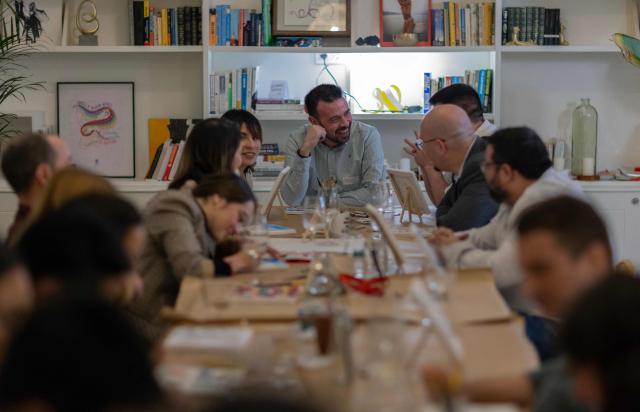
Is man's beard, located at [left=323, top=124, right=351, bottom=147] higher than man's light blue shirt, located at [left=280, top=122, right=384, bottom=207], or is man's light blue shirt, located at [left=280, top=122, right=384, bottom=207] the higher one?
man's beard, located at [left=323, top=124, right=351, bottom=147]

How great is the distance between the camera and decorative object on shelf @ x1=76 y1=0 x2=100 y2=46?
599 centimetres

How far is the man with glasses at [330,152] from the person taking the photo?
5156 millimetres

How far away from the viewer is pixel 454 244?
130 inches

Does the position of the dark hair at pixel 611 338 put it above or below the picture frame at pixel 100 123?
below

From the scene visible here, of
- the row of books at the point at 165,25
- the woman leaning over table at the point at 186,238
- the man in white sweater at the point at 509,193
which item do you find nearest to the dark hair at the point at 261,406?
the woman leaning over table at the point at 186,238

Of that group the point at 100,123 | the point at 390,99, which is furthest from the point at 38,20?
the point at 390,99

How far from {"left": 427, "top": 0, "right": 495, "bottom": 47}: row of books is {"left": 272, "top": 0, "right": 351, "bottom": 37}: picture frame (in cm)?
61

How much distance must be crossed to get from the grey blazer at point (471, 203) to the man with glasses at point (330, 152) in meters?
1.08

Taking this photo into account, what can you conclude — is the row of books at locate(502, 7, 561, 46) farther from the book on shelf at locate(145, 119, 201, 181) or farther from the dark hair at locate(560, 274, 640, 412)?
the dark hair at locate(560, 274, 640, 412)

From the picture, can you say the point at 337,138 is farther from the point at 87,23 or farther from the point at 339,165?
the point at 87,23

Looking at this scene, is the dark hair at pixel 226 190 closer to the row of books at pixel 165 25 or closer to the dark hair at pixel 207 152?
the dark hair at pixel 207 152

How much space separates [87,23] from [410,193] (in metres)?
2.74

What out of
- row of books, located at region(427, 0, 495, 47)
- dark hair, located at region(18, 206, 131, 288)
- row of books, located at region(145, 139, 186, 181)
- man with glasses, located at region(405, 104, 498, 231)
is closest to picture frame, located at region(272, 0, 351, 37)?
row of books, located at region(427, 0, 495, 47)

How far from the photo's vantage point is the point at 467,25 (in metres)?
5.91
